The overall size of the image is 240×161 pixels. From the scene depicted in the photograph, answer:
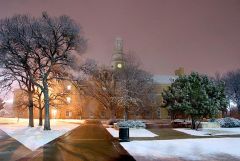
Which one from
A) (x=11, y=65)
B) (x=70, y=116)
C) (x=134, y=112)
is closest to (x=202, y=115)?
(x=11, y=65)

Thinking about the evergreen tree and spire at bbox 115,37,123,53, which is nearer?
the evergreen tree

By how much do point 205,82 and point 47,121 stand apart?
62.9 feet

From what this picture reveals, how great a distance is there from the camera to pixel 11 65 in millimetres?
39000

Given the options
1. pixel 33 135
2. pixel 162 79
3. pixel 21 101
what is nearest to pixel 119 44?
pixel 162 79

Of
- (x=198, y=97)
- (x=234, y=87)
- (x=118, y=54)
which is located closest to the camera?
(x=198, y=97)

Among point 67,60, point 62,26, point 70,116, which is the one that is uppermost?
point 62,26

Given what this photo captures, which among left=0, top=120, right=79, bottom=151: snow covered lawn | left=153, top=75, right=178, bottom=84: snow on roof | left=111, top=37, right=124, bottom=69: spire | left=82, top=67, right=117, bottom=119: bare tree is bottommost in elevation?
left=0, top=120, right=79, bottom=151: snow covered lawn

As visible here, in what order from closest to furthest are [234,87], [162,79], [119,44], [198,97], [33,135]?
1. [33,135]
2. [198,97]
3. [234,87]
4. [162,79]
5. [119,44]

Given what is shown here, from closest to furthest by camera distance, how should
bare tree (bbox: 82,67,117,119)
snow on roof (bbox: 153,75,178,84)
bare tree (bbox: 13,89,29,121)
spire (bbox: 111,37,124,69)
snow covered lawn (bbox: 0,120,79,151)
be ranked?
1. snow covered lawn (bbox: 0,120,79,151)
2. bare tree (bbox: 13,89,29,121)
3. bare tree (bbox: 82,67,117,119)
4. snow on roof (bbox: 153,75,178,84)
5. spire (bbox: 111,37,124,69)

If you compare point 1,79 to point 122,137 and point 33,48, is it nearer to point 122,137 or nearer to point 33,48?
point 33,48

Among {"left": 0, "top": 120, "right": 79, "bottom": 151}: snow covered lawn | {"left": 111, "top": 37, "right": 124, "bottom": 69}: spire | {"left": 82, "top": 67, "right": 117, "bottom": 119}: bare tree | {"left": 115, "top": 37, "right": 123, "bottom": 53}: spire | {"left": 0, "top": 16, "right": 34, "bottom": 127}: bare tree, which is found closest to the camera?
{"left": 0, "top": 120, "right": 79, "bottom": 151}: snow covered lawn

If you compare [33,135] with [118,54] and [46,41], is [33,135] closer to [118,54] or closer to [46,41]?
[46,41]

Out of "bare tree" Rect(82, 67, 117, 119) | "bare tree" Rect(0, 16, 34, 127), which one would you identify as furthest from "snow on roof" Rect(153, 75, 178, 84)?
"bare tree" Rect(0, 16, 34, 127)

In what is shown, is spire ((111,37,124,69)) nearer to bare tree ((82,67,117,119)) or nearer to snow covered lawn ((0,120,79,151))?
bare tree ((82,67,117,119))
